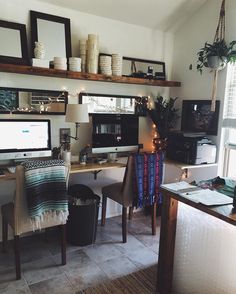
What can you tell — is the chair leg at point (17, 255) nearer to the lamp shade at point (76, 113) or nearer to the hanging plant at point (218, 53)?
the lamp shade at point (76, 113)

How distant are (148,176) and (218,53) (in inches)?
59.9

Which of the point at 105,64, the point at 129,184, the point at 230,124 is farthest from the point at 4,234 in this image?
the point at 230,124

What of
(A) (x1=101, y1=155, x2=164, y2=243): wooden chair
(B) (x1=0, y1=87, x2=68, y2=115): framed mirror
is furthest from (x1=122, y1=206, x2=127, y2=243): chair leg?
(B) (x1=0, y1=87, x2=68, y2=115): framed mirror

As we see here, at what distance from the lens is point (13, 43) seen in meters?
2.63

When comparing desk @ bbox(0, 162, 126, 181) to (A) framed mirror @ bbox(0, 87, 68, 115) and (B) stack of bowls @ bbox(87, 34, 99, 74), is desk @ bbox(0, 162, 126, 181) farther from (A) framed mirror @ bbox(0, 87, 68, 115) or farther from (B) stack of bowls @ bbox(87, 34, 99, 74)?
(B) stack of bowls @ bbox(87, 34, 99, 74)

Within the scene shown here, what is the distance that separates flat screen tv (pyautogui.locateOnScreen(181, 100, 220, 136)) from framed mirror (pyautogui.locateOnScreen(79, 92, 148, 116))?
538 mm

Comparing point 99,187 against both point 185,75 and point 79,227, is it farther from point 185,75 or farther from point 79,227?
point 185,75

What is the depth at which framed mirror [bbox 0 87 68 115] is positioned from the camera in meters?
2.70

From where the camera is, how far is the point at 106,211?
3.48 m

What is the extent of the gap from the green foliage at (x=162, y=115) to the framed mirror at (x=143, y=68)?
0.32m

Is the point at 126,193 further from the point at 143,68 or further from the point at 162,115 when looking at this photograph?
the point at 143,68

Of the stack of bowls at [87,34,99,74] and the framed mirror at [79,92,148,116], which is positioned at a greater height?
the stack of bowls at [87,34,99,74]

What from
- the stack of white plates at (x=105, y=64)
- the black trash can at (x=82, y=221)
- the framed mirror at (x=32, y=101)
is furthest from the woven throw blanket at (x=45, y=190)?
the stack of white plates at (x=105, y=64)

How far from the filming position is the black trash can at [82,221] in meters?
2.71
